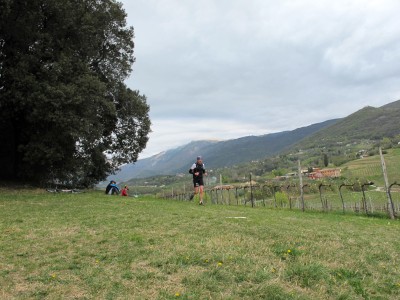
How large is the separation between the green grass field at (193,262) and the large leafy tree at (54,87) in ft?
38.4

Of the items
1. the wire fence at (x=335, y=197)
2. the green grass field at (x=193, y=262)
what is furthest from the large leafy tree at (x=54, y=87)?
the green grass field at (x=193, y=262)

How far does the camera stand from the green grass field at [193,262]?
16.2 feet

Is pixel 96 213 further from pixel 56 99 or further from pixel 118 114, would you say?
pixel 118 114

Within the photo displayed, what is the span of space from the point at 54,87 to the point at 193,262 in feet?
54.2

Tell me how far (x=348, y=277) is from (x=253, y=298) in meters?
1.83

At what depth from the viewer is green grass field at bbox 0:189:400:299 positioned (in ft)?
16.2

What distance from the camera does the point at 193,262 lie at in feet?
19.5

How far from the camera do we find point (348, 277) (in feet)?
18.3

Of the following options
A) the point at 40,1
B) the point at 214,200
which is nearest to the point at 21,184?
the point at 40,1

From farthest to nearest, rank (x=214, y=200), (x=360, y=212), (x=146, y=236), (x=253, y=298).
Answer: (x=214, y=200) < (x=360, y=212) < (x=146, y=236) < (x=253, y=298)

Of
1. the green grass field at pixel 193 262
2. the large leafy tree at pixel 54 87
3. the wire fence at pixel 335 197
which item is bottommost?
the green grass field at pixel 193 262

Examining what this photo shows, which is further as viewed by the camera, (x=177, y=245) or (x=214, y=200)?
(x=214, y=200)

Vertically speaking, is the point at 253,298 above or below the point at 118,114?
below

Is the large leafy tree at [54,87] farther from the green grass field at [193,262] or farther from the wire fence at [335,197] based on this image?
the green grass field at [193,262]
